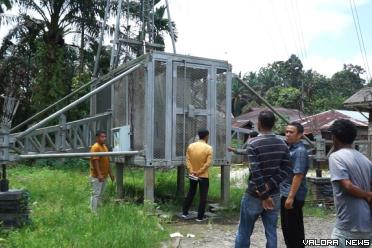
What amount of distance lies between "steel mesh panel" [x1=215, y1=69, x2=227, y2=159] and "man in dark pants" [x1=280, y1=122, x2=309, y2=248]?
414 cm

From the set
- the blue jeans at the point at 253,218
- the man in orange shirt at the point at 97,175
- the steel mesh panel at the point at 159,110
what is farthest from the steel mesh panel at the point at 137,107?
the blue jeans at the point at 253,218

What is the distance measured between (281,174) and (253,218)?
1.79ft

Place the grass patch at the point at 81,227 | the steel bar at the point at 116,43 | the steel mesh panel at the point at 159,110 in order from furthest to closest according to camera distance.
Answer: the steel bar at the point at 116,43
the steel mesh panel at the point at 159,110
the grass patch at the point at 81,227

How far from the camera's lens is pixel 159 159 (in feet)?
29.2

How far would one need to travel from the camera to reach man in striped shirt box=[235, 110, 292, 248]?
467 cm

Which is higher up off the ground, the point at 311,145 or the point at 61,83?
the point at 61,83

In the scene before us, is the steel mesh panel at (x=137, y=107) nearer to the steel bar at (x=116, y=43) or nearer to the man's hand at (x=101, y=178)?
the man's hand at (x=101, y=178)

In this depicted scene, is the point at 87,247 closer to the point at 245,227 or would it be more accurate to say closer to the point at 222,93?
the point at 245,227

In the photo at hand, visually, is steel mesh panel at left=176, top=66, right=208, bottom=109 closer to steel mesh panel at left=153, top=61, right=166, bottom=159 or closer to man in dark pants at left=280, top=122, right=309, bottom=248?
steel mesh panel at left=153, top=61, right=166, bottom=159

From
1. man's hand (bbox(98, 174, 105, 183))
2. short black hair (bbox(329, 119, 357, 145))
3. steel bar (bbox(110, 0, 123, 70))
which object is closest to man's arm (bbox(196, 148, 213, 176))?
man's hand (bbox(98, 174, 105, 183))

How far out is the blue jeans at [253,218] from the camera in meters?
4.77

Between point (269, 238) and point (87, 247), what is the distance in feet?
7.28

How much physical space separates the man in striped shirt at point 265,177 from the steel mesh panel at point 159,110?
4280 mm

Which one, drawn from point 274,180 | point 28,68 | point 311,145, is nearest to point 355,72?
point 28,68
